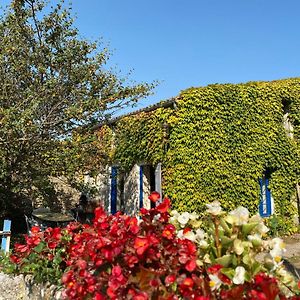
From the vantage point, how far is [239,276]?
83.8 inches

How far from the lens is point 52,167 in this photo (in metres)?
10.1

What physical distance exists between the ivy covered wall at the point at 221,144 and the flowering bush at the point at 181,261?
8.05 metres

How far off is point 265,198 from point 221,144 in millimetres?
3099

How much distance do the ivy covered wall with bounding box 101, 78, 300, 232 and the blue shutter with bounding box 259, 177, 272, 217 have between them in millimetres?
211

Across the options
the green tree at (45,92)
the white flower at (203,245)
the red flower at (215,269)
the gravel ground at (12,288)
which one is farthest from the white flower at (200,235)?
the green tree at (45,92)

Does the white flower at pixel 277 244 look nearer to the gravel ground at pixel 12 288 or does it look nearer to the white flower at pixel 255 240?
the white flower at pixel 255 240

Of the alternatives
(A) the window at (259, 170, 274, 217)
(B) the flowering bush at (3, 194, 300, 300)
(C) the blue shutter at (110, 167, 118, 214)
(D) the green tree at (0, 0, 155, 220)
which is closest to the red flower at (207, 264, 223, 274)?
(B) the flowering bush at (3, 194, 300, 300)

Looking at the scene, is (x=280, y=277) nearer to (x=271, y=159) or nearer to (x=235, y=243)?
(x=235, y=243)

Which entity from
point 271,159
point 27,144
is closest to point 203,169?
point 271,159

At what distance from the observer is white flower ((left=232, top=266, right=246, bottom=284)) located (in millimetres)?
2111

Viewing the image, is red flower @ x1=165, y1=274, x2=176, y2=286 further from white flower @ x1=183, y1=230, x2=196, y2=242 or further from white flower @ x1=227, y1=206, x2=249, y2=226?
white flower @ x1=227, y1=206, x2=249, y2=226

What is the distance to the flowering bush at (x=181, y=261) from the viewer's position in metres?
2.17

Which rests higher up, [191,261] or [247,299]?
[191,261]

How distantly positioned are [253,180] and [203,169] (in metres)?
2.12
